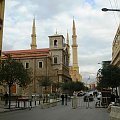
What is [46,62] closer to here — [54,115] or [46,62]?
[46,62]

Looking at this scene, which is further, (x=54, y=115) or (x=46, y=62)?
(x=46, y=62)

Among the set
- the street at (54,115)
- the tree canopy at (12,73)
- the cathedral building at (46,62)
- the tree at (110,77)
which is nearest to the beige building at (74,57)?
the cathedral building at (46,62)

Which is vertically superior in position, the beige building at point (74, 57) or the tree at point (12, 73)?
the beige building at point (74, 57)

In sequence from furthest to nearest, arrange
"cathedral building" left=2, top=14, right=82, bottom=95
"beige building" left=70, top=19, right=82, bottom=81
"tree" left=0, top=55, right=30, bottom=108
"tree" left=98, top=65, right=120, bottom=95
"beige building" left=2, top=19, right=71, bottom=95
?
"beige building" left=70, top=19, right=82, bottom=81 → "beige building" left=2, top=19, right=71, bottom=95 → "cathedral building" left=2, top=14, right=82, bottom=95 → "tree" left=98, top=65, right=120, bottom=95 → "tree" left=0, top=55, right=30, bottom=108

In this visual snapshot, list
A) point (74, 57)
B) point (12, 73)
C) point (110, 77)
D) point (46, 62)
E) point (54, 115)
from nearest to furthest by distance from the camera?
point (54, 115), point (12, 73), point (110, 77), point (46, 62), point (74, 57)

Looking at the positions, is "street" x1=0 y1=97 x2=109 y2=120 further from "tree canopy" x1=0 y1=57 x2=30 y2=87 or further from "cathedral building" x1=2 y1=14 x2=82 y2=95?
"cathedral building" x1=2 y1=14 x2=82 y2=95

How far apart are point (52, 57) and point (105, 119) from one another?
268 feet

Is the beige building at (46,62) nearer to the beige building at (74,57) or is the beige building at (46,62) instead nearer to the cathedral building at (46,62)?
→ the cathedral building at (46,62)

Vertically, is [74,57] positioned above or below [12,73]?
above

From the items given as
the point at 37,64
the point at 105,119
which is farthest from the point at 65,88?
the point at 105,119

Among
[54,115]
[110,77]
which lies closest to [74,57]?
[110,77]

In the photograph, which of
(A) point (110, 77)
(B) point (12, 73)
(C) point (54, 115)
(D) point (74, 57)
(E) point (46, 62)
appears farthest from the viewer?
(D) point (74, 57)

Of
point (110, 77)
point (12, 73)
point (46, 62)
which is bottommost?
point (110, 77)

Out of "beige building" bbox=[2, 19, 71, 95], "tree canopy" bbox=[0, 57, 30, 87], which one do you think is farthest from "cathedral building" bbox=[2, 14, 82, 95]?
"tree canopy" bbox=[0, 57, 30, 87]
